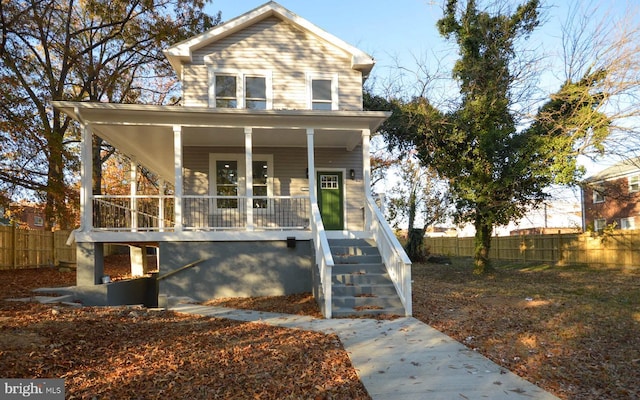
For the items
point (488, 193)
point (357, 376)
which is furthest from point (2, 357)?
point (488, 193)

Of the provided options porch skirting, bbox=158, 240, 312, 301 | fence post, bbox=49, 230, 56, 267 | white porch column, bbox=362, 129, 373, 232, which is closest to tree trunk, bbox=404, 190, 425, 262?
white porch column, bbox=362, 129, 373, 232

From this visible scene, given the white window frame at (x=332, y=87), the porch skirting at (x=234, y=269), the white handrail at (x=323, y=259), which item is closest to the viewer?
the white handrail at (x=323, y=259)

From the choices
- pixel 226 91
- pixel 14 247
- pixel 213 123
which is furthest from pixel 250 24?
pixel 14 247

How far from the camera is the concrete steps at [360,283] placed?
7.86 metres

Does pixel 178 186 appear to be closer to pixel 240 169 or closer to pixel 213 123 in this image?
pixel 213 123

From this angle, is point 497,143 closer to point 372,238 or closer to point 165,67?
point 372,238

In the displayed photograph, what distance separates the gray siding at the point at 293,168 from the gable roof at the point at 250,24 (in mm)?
2531

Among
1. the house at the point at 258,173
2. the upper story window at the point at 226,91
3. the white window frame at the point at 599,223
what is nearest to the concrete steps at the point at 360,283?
the house at the point at 258,173

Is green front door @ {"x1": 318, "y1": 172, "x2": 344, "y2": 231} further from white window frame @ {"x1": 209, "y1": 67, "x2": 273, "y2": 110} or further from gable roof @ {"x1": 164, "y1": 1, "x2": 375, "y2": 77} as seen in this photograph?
gable roof @ {"x1": 164, "y1": 1, "x2": 375, "y2": 77}

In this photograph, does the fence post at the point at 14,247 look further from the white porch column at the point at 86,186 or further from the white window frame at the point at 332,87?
the white window frame at the point at 332,87

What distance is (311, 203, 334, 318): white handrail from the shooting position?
25.1 feet

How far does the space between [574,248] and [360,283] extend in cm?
1574

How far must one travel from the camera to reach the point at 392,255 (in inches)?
343

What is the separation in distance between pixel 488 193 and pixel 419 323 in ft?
25.7
